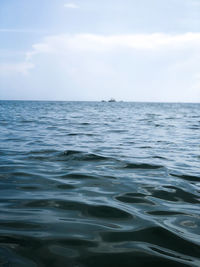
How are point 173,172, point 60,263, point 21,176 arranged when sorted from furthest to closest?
point 173,172 < point 21,176 < point 60,263

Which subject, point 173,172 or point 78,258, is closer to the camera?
point 78,258

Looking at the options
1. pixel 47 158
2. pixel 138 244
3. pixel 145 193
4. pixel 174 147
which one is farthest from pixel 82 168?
pixel 174 147

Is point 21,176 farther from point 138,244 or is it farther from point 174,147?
point 174,147

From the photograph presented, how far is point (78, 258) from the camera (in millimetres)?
2322

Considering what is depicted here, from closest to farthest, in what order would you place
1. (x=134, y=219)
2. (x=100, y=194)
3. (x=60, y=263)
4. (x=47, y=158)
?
(x=60, y=263) → (x=134, y=219) → (x=100, y=194) → (x=47, y=158)

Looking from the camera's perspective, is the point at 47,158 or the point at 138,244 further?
the point at 47,158

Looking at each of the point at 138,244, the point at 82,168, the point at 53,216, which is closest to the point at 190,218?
the point at 138,244

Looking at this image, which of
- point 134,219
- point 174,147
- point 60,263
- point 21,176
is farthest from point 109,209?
point 174,147

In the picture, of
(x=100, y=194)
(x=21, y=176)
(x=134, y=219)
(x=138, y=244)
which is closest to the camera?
(x=138, y=244)

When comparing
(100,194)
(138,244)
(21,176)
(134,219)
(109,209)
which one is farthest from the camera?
(21,176)

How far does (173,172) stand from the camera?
18.1ft

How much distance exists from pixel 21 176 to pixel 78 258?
2.95 m

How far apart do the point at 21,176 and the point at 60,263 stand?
9.72 feet

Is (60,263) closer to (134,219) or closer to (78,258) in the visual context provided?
(78,258)
